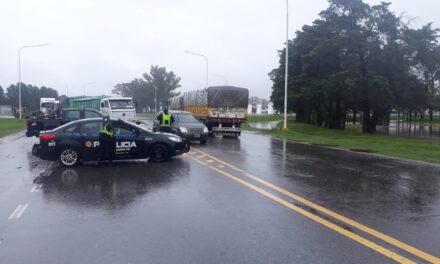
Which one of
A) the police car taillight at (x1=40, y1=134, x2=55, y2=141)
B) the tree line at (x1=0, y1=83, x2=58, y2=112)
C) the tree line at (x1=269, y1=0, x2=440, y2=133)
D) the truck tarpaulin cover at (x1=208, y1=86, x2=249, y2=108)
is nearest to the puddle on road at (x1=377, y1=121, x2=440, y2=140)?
the tree line at (x1=269, y1=0, x2=440, y2=133)

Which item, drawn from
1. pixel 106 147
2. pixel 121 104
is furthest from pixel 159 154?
pixel 121 104

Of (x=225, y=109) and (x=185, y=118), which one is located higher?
(x=225, y=109)

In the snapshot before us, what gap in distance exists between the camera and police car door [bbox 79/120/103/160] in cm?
1300

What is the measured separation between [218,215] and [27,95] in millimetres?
132875

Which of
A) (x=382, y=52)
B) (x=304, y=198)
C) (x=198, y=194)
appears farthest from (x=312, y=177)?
(x=382, y=52)

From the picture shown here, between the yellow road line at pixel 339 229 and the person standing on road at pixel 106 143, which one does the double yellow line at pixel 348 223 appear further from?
the person standing on road at pixel 106 143

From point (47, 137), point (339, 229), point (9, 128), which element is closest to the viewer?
point (339, 229)

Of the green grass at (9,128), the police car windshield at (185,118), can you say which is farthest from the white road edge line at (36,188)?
the green grass at (9,128)

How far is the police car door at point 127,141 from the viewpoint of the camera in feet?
43.6

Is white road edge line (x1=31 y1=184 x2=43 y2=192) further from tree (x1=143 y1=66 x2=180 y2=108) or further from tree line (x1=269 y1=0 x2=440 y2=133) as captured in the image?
tree (x1=143 y1=66 x2=180 y2=108)

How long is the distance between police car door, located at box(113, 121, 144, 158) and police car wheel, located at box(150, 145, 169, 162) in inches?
17.4

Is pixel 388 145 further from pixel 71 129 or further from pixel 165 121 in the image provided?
pixel 71 129

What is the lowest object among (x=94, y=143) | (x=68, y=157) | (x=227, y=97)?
(x=68, y=157)

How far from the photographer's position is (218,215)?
277 inches
